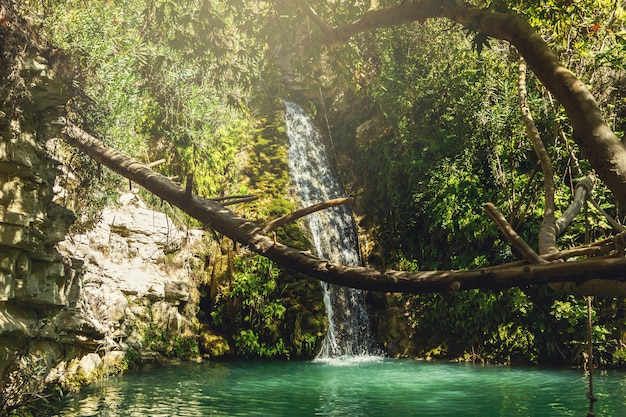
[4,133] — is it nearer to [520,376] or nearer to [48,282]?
[48,282]

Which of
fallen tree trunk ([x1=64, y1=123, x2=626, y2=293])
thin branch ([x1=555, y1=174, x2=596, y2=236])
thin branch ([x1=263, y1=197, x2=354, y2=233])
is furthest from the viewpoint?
thin branch ([x1=263, y1=197, x2=354, y2=233])

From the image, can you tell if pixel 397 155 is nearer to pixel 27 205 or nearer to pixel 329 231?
pixel 329 231

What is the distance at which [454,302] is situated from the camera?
1363 cm

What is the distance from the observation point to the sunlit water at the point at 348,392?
7137 mm

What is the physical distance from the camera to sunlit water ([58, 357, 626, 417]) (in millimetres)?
7137

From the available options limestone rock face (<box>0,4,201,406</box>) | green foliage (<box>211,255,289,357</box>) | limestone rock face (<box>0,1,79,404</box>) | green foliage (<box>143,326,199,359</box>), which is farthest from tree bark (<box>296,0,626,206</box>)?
green foliage (<box>211,255,289,357</box>)

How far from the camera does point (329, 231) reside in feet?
54.6

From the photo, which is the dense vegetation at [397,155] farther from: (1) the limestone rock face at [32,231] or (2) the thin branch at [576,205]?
(2) the thin branch at [576,205]

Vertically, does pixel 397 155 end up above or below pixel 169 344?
above

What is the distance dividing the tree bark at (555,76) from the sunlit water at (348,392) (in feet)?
17.8

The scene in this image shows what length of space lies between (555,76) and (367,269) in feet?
5.16

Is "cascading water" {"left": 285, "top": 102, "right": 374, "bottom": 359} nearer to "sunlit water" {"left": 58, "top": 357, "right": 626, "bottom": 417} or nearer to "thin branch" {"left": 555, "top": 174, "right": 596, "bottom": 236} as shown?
"sunlit water" {"left": 58, "top": 357, "right": 626, "bottom": 417}

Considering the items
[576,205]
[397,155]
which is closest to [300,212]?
[576,205]

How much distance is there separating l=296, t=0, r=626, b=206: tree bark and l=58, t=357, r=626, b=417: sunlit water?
5.43 metres
